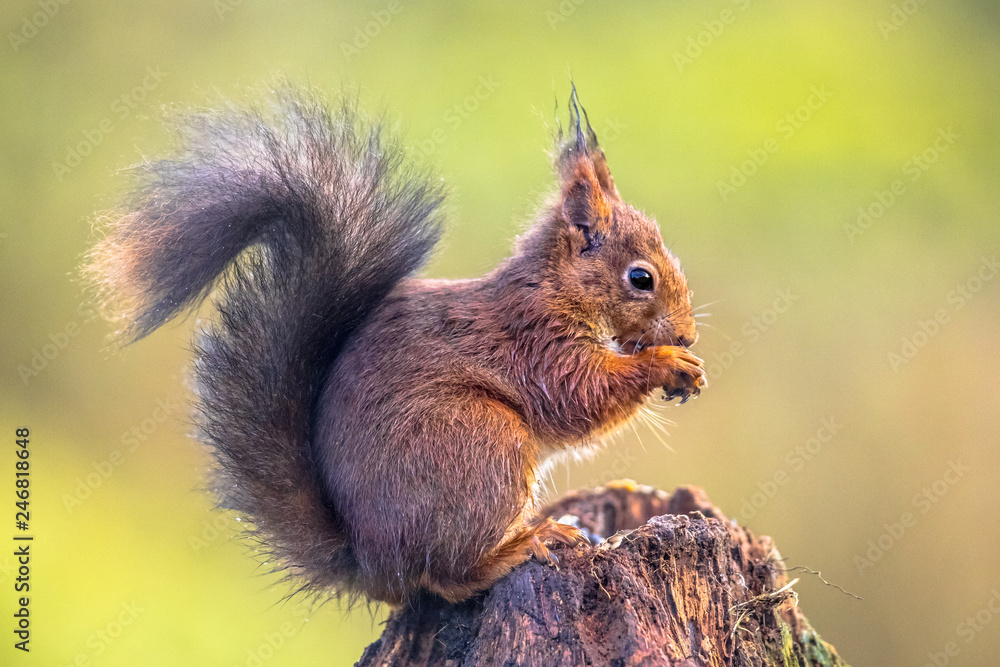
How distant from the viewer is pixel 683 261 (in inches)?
137

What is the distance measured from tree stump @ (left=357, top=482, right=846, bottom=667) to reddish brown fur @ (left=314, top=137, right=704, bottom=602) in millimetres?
90

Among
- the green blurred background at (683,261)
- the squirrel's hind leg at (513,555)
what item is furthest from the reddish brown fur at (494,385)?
the green blurred background at (683,261)

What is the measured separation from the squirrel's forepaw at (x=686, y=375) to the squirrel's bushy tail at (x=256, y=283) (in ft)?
2.80

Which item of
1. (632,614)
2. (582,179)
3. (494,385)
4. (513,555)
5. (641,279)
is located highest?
(582,179)

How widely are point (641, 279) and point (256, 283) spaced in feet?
3.40

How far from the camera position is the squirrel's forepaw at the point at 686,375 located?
2.18m

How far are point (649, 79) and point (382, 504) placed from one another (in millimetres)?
3566

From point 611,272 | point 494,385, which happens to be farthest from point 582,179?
point 494,385

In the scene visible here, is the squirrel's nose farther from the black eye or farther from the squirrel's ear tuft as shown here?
the squirrel's ear tuft

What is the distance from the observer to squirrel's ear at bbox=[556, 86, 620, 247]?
2338 millimetres

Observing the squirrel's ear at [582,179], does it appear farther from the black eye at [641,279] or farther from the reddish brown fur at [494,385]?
the black eye at [641,279]

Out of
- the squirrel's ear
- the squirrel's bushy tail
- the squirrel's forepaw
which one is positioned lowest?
the squirrel's bushy tail

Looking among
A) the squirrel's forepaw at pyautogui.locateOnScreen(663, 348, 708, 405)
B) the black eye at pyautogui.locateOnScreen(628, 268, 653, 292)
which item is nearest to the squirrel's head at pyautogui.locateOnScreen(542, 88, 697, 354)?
the black eye at pyautogui.locateOnScreen(628, 268, 653, 292)

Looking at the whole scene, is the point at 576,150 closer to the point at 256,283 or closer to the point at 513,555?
the point at 256,283
